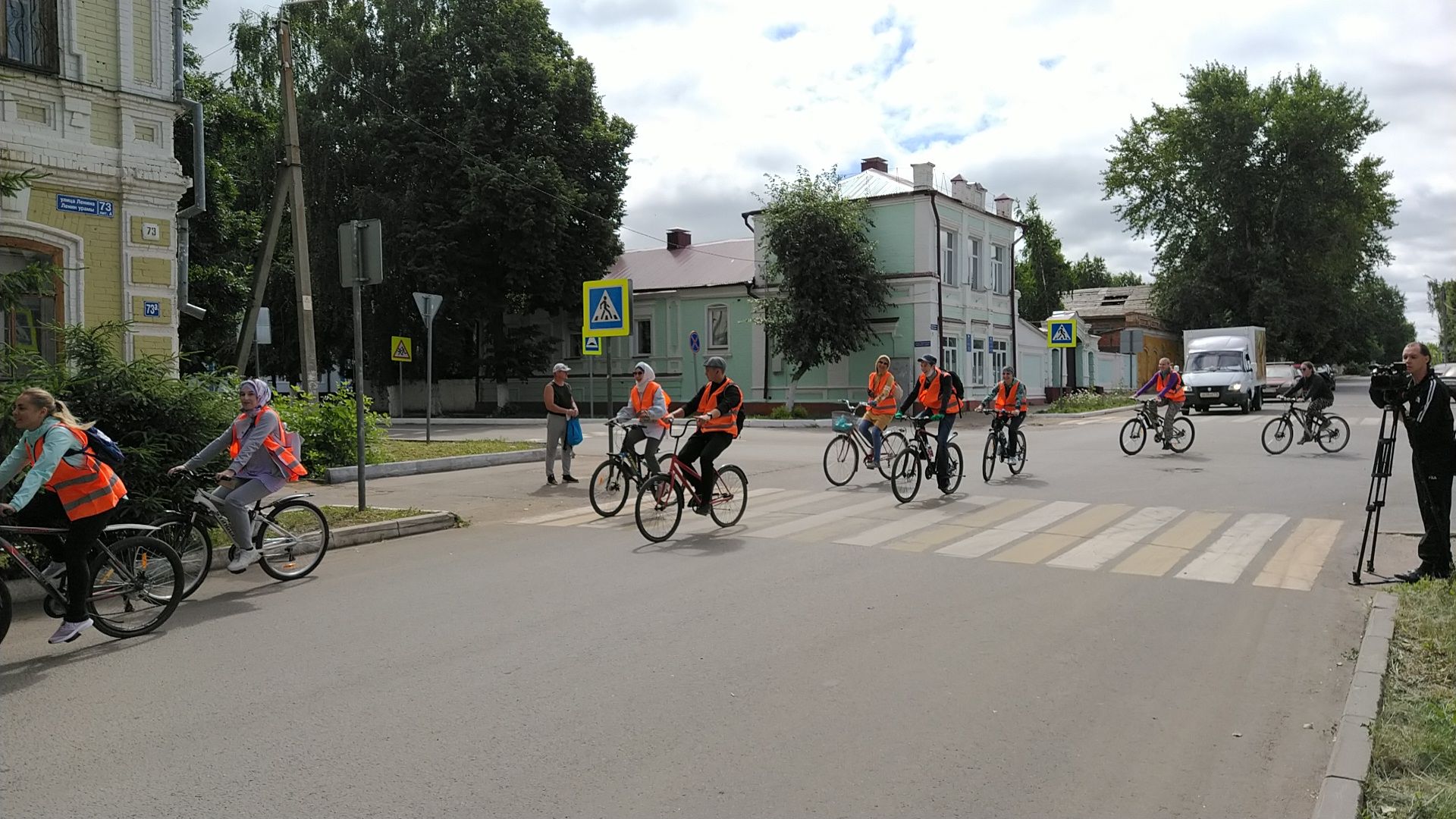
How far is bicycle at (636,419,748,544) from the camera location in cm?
978

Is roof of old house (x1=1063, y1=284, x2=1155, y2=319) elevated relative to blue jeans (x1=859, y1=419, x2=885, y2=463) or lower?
elevated

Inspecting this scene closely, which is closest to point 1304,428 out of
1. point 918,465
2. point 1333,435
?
point 1333,435

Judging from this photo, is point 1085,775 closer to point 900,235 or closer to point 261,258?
point 261,258

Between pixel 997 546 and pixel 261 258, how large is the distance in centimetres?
1337

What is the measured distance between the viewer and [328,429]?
50.0 ft

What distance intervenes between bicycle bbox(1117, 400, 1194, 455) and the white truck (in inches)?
542

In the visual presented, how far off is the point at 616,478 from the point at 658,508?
2.01 m

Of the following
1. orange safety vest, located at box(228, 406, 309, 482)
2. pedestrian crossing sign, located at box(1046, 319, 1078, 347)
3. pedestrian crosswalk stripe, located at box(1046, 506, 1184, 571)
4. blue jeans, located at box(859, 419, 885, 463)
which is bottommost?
pedestrian crosswalk stripe, located at box(1046, 506, 1184, 571)

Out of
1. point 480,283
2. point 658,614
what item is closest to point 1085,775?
point 658,614

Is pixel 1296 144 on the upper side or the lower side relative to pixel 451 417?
upper

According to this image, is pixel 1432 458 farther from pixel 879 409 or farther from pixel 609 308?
pixel 609 308

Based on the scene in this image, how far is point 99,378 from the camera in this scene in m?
Result: 8.41

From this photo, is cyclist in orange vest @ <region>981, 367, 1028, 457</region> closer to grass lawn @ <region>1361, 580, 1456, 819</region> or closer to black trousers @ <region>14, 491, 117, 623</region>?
grass lawn @ <region>1361, 580, 1456, 819</region>

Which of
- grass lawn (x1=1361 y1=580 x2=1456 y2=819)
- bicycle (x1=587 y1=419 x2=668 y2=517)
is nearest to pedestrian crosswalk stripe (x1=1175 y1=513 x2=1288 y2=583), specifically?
grass lawn (x1=1361 y1=580 x2=1456 y2=819)
